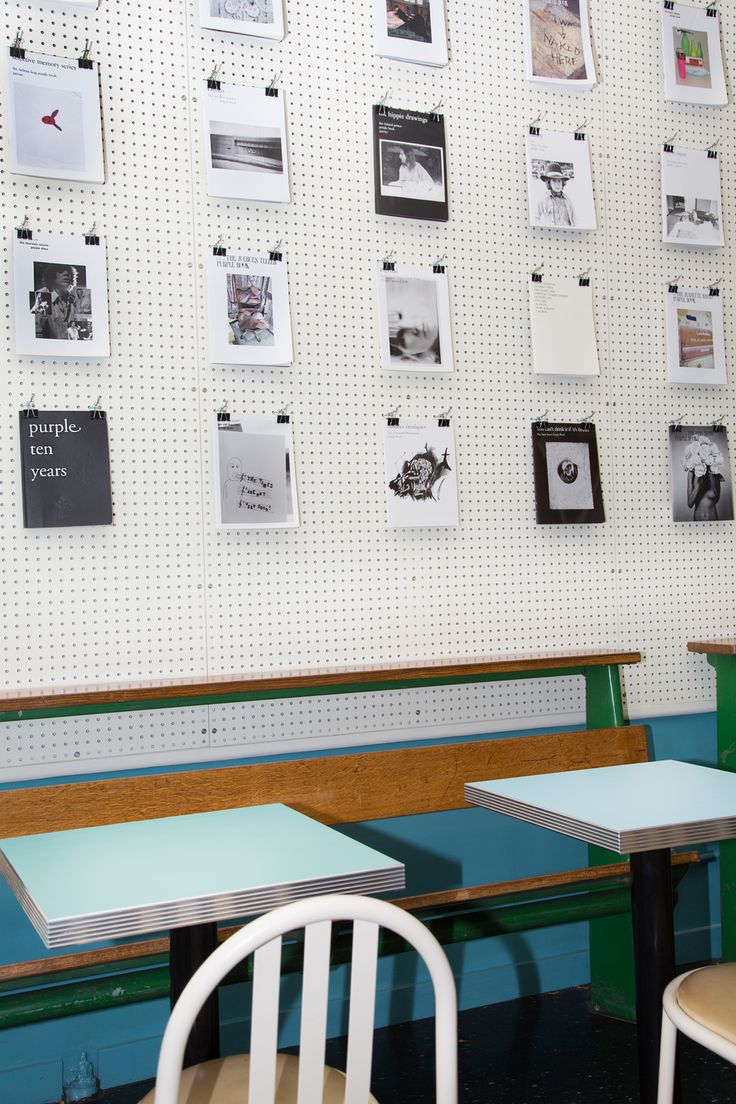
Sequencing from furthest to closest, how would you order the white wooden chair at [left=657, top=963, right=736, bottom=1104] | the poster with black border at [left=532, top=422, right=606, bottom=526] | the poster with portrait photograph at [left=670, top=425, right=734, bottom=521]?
the poster with portrait photograph at [left=670, top=425, right=734, bottom=521], the poster with black border at [left=532, top=422, right=606, bottom=526], the white wooden chair at [left=657, top=963, right=736, bottom=1104]

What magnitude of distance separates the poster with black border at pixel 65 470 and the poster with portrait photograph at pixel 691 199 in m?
1.76

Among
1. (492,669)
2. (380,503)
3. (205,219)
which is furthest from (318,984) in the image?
(205,219)

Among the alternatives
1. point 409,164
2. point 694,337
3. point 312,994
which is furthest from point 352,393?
point 312,994

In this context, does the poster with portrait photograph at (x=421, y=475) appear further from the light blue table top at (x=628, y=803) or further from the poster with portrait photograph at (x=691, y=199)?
the poster with portrait photograph at (x=691, y=199)

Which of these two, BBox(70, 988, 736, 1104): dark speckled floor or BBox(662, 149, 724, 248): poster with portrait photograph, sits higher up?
BBox(662, 149, 724, 248): poster with portrait photograph

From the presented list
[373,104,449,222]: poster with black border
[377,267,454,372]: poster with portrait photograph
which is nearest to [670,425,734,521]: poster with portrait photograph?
[377,267,454,372]: poster with portrait photograph

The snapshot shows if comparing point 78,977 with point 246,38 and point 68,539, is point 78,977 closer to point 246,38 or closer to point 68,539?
point 68,539

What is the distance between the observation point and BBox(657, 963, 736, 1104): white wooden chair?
5.14 feet

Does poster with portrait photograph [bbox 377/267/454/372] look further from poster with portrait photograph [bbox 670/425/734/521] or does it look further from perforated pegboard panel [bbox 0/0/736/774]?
poster with portrait photograph [bbox 670/425/734/521]

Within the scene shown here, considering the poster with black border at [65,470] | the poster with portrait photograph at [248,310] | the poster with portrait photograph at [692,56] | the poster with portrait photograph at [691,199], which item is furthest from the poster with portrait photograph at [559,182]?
the poster with black border at [65,470]

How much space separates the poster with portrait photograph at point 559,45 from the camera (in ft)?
9.25

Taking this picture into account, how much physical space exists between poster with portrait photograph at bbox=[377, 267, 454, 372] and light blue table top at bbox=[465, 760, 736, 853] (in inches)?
44.1

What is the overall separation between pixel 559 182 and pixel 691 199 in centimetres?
46

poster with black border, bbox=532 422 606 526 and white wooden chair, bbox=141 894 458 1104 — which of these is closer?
white wooden chair, bbox=141 894 458 1104
